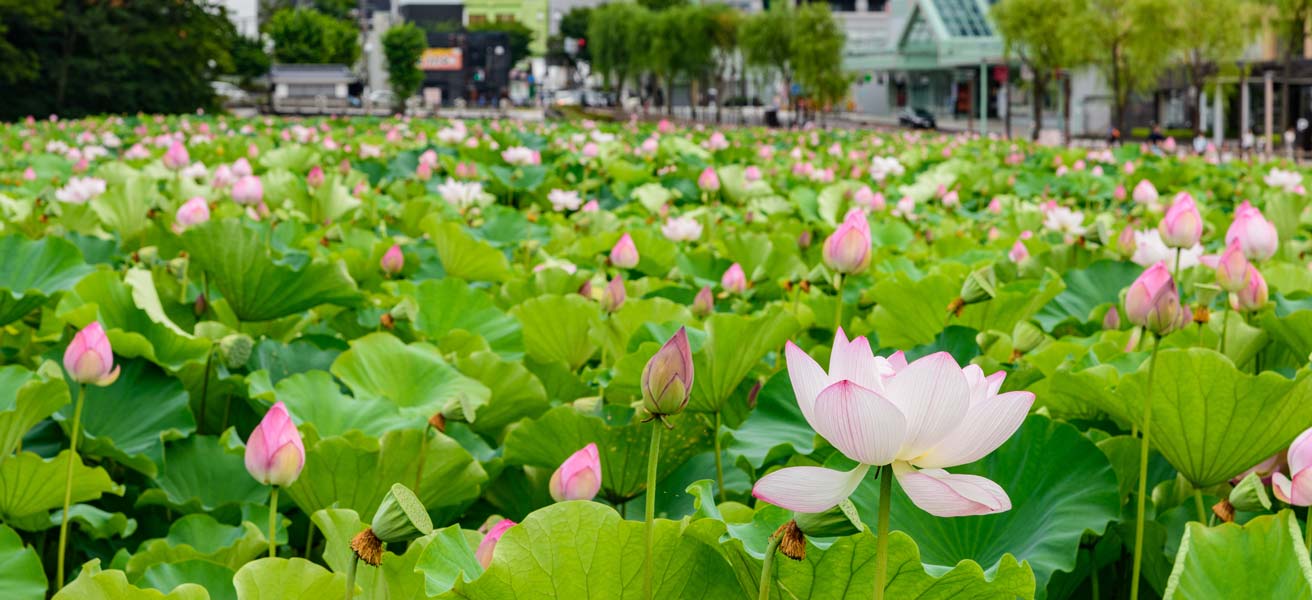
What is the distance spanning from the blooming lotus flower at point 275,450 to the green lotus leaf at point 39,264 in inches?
41.6

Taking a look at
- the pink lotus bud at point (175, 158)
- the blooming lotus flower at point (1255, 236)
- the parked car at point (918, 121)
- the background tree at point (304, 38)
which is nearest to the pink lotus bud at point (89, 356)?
the blooming lotus flower at point (1255, 236)

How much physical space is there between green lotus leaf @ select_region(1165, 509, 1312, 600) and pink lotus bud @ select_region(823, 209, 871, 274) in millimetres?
685

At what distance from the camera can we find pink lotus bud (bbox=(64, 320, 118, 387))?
1.29 m

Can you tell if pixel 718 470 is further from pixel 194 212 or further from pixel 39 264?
pixel 194 212

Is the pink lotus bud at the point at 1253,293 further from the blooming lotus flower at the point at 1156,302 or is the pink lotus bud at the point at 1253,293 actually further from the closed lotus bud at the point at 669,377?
the closed lotus bud at the point at 669,377

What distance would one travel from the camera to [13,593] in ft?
3.54

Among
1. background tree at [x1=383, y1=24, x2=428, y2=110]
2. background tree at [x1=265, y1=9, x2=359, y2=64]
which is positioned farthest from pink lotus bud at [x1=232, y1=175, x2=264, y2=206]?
background tree at [x1=265, y1=9, x2=359, y2=64]

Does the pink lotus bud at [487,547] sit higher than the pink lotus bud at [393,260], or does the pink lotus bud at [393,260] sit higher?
the pink lotus bud at [393,260]

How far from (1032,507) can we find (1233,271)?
2.12ft

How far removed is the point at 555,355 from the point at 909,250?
1362 mm

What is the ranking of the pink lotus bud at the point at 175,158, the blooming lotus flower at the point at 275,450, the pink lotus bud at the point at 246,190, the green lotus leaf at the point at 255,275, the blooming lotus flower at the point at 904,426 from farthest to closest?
the pink lotus bud at the point at 175,158 → the pink lotus bud at the point at 246,190 → the green lotus leaf at the point at 255,275 → the blooming lotus flower at the point at 275,450 → the blooming lotus flower at the point at 904,426

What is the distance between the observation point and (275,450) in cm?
103

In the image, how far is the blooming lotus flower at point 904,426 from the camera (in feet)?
2.15

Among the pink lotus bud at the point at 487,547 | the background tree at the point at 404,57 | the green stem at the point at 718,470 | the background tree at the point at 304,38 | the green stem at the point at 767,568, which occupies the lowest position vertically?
the green stem at the point at 718,470
